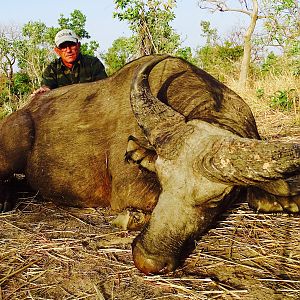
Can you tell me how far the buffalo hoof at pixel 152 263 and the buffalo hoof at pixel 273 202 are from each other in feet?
3.87

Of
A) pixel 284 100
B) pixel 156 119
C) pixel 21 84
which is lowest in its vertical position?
pixel 156 119

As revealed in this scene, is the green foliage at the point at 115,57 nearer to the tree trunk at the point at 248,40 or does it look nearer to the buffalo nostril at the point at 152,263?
the tree trunk at the point at 248,40

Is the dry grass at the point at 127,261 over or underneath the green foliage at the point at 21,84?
underneath

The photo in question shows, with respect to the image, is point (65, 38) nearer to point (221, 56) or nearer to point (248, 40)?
point (248, 40)

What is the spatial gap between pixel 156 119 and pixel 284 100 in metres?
7.42

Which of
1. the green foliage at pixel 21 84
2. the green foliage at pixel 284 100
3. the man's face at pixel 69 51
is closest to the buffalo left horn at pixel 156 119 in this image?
the man's face at pixel 69 51

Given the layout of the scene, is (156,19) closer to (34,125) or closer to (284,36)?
(284,36)

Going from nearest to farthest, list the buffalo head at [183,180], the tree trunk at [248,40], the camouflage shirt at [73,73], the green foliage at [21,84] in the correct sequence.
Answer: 1. the buffalo head at [183,180]
2. the camouflage shirt at [73,73]
3. the tree trunk at [248,40]
4. the green foliage at [21,84]

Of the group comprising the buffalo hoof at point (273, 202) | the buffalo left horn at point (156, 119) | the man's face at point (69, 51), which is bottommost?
the buffalo hoof at point (273, 202)

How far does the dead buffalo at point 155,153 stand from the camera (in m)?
2.74

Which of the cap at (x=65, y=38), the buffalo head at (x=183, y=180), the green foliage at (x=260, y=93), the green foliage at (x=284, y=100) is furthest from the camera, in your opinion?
the green foliage at (x=260, y=93)

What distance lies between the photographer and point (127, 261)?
3160 millimetres

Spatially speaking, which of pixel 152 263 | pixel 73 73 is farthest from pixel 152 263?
pixel 73 73

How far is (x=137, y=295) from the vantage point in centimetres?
267
